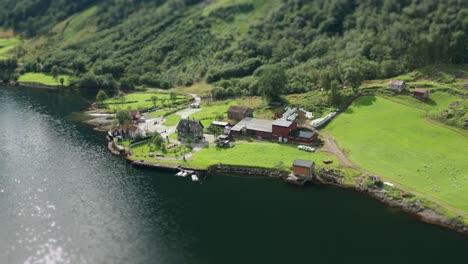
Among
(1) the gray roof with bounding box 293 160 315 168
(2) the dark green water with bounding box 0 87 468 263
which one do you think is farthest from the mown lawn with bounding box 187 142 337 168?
(2) the dark green water with bounding box 0 87 468 263

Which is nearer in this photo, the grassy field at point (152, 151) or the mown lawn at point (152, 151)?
the mown lawn at point (152, 151)

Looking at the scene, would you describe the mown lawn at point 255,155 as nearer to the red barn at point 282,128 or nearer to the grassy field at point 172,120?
the red barn at point 282,128

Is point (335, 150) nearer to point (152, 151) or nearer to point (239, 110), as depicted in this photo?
point (239, 110)

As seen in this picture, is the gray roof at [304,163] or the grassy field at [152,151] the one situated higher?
the gray roof at [304,163]

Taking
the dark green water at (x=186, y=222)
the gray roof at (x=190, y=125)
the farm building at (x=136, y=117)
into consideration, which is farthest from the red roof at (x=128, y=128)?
the dark green water at (x=186, y=222)

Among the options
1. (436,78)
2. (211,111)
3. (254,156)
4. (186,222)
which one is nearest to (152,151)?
(254,156)

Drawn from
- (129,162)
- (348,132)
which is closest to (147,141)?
(129,162)
